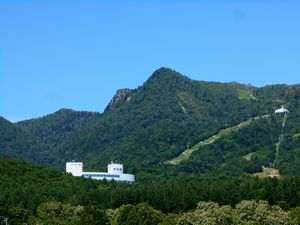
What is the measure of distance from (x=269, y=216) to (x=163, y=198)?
97.4ft

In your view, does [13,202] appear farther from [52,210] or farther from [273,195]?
[273,195]

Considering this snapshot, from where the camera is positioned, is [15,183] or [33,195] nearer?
[33,195]

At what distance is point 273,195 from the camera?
14962 cm

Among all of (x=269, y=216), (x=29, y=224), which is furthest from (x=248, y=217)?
(x=29, y=224)

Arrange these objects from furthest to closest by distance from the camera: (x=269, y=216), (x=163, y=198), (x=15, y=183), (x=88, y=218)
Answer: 1. (x=15, y=183)
2. (x=163, y=198)
3. (x=269, y=216)
4. (x=88, y=218)

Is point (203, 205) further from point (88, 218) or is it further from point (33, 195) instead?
point (33, 195)

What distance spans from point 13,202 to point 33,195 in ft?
19.4

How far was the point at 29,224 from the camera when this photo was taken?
125188 millimetres

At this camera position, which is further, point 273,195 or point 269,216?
point 273,195

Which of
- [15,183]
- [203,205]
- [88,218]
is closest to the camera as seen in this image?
[88,218]

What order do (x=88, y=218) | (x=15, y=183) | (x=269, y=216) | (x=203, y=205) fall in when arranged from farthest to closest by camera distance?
(x=15, y=183) → (x=203, y=205) → (x=269, y=216) → (x=88, y=218)

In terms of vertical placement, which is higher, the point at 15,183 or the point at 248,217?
the point at 15,183

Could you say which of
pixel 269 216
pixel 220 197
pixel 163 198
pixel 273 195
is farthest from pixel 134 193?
pixel 269 216

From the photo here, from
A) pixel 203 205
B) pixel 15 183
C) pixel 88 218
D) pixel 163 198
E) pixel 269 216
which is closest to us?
pixel 88 218
